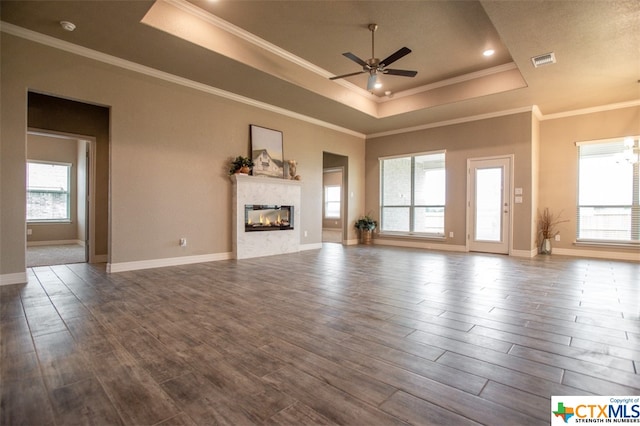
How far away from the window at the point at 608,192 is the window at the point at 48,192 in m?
12.7

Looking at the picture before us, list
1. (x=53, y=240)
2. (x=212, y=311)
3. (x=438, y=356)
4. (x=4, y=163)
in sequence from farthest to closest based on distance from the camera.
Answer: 1. (x=53, y=240)
2. (x=4, y=163)
3. (x=212, y=311)
4. (x=438, y=356)

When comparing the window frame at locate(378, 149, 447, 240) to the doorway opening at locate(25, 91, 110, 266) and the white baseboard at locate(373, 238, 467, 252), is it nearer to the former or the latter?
the white baseboard at locate(373, 238, 467, 252)

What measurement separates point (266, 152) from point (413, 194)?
406cm

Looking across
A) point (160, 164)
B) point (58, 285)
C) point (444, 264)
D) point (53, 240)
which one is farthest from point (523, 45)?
point (53, 240)

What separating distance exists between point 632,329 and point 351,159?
6774 millimetres

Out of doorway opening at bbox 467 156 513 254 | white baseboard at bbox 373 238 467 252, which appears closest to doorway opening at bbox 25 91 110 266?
white baseboard at bbox 373 238 467 252

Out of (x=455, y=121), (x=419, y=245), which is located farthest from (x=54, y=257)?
(x=455, y=121)

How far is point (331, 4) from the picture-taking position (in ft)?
12.2

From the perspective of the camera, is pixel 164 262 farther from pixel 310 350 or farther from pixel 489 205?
pixel 489 205

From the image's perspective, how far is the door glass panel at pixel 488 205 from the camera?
672 centimetres

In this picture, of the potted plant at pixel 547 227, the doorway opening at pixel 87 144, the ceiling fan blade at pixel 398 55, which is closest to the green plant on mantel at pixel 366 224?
the potted plant at pixel 547 227

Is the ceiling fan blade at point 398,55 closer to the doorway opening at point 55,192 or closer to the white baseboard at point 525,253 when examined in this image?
the white baseboard at point 525,253

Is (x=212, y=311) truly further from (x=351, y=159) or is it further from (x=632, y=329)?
(x=351, y=159)

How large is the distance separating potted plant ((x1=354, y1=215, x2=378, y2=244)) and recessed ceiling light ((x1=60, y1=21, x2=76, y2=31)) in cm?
689
